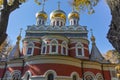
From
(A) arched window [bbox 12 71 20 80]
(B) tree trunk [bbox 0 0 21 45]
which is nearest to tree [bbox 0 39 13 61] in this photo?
(A) arched window [bbox 12 71 20 80]

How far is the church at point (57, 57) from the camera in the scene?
Answer: 18.7 metres

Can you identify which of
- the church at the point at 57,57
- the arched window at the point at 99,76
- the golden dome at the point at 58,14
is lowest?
the arched window at the point at 99,76

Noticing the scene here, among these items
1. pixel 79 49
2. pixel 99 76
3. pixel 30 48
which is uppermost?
pixel 30 48

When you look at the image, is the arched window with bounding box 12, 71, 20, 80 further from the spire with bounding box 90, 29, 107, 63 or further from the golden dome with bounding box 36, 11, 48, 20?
the golden dome with bounding box 36, 11, 48, 20

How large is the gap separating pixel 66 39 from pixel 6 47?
1131 centimetres

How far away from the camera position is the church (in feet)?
61.3

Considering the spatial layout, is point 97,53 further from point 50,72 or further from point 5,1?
point 5,1

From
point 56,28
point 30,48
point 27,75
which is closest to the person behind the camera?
point 27,75

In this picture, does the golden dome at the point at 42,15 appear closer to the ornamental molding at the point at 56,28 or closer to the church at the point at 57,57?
the church at the point at 57,57

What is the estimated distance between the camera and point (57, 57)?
18.9m

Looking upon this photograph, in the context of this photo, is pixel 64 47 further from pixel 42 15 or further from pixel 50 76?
pixel 42 15

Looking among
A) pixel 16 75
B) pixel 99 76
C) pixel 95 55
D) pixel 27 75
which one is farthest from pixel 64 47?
pixel 16 75

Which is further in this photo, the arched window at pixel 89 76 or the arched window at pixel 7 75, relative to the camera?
the arched window at pixel 7 75

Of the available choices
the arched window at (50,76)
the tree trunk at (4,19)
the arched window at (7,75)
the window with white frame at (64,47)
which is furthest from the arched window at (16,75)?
the tree trunk at (4,19)
